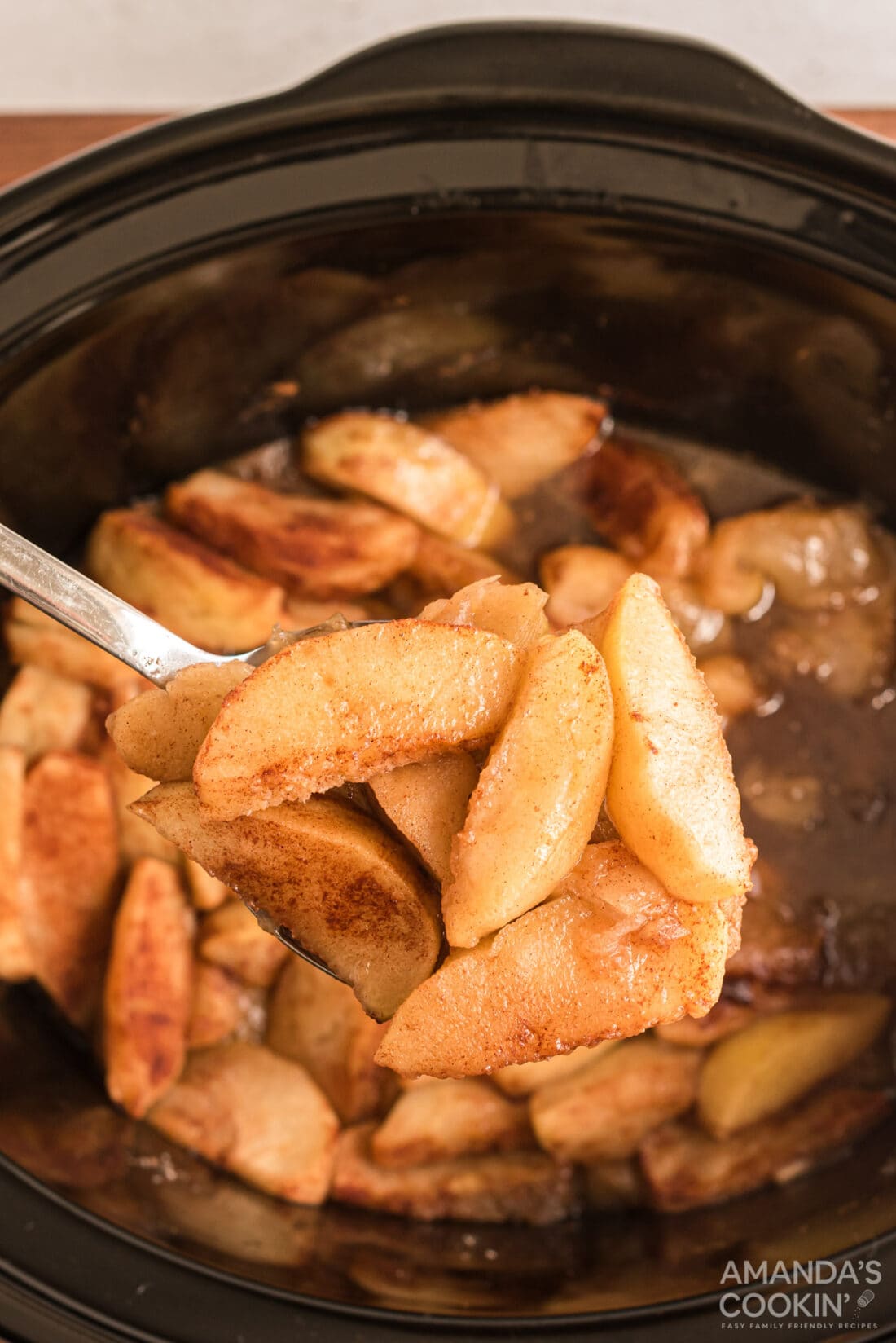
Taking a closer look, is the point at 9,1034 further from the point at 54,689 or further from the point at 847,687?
the point at 847,687

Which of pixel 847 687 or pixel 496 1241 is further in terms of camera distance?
pixel 847 687

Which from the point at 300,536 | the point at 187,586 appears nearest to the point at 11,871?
the point at 187,586

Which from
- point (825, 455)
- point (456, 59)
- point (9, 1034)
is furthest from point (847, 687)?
point (9, 1034)

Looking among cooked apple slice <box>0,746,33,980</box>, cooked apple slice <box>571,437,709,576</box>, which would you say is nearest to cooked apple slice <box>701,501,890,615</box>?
cooked apple slice <box>571,437,709,576</box>

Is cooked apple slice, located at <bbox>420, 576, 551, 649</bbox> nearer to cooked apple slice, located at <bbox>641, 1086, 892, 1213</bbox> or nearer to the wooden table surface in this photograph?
cooked apple slice, located at <bbox>641, 1086, 892, 1213</bbox>

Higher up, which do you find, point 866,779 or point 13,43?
point 13,43

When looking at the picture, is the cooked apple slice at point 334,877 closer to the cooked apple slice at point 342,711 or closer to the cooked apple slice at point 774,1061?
the cooked apple slice at point 342,711

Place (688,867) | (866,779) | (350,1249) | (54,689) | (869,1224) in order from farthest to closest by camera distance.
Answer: (866,779), (54,689), (350,1249), (869,1224), (688,867)
